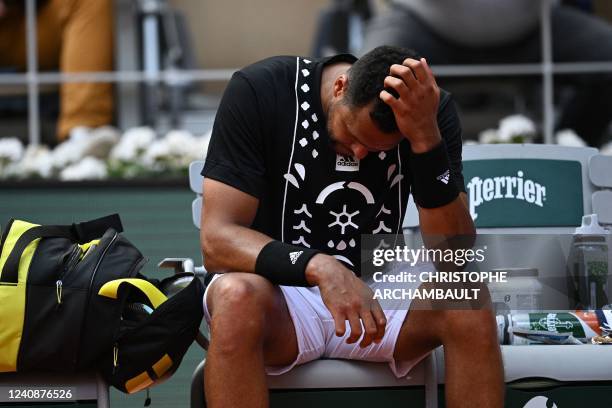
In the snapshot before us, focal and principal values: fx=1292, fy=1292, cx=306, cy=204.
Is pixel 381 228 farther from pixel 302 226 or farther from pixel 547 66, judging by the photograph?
pixel 547 66

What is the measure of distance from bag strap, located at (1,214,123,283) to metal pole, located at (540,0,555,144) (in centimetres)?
411

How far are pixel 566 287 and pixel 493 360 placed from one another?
26.6 inches

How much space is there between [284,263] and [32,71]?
14.5 ft

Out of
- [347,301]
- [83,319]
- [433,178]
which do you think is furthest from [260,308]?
[433,178]

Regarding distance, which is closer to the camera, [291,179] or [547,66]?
[291,179]

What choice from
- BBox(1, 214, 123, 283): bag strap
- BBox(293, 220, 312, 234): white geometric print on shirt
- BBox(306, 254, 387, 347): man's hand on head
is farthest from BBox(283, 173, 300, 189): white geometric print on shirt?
BBox(1, 214, 123, 283): bag strap

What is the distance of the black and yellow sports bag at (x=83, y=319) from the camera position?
320 centimetres

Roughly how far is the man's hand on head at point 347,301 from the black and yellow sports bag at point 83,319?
1.21ft

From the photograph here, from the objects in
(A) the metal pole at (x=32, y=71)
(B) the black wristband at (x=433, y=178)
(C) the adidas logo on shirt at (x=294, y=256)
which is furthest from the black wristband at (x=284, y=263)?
(A) the metal pole at (x=32, y=71)

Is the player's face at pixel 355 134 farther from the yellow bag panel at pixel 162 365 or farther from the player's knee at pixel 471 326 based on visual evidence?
the yellow bag panel at pixel 162 365

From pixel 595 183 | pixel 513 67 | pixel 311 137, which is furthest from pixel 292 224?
pixel 513 67

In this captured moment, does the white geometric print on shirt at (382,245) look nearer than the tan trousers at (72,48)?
Yes

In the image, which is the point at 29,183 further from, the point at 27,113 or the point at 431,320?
the point at 431,320

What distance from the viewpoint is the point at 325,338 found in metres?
3.30
